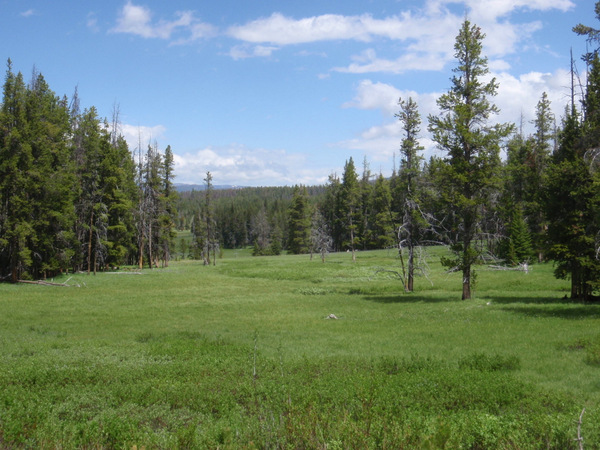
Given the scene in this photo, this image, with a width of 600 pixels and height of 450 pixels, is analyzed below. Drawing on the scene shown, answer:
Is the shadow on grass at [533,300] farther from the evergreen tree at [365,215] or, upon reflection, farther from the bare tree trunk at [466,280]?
the evergreen tree at [365,215]

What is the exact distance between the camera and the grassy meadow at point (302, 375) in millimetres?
6656

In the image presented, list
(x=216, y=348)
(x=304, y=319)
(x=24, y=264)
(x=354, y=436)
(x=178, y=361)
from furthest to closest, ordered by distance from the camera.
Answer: (x=24, y=264), (x=304, y=319), (x=216, y=348), (x=178, y=361), (x=354, y=436)

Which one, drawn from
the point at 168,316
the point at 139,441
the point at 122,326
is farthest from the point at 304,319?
the point at 139,441

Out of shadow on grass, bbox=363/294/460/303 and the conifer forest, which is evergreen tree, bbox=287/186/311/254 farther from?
shadow on grass, bbox=363/294/460/303

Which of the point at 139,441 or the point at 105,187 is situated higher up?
the point at 105,187

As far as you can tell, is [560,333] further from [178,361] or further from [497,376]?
[178,361]

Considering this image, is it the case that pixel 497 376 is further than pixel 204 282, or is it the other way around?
pixel 204 282

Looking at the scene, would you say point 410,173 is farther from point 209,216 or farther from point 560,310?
point 209,216

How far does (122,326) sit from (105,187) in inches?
1452

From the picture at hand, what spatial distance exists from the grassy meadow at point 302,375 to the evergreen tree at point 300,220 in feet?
232

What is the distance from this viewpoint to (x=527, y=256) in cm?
4903

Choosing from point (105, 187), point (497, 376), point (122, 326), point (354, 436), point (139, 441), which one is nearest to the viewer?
point (354, 436)

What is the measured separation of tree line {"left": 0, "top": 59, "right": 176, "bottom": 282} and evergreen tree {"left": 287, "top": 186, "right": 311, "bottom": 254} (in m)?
39.2

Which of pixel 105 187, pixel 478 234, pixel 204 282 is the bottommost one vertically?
pixel 204 282
